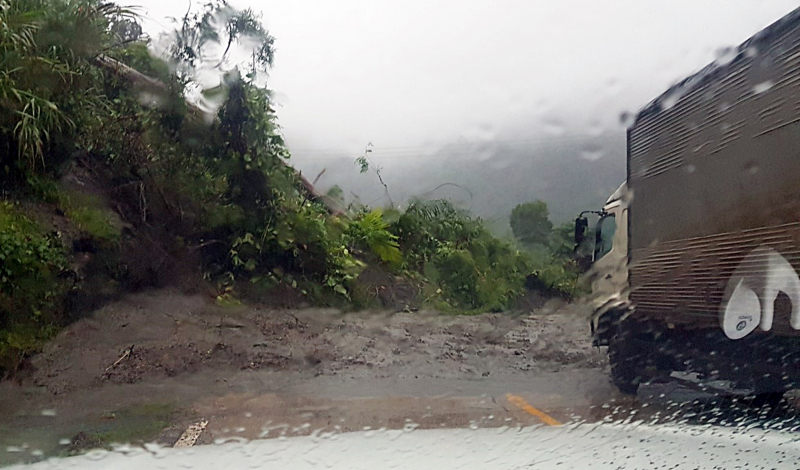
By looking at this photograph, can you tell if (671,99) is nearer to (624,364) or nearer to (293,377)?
(624,364)

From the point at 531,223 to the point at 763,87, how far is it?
307 cm

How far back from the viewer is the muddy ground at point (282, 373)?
20.0 feet

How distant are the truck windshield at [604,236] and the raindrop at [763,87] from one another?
334 centimetres

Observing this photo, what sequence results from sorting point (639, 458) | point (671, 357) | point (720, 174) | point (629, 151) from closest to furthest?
Result: point (639, 458) → point (720, 174) → point (671, 357) → point (629, 151)

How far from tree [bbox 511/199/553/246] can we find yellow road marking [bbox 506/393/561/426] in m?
1.93

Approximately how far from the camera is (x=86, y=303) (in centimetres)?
865

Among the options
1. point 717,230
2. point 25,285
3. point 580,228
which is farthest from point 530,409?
point 25,285

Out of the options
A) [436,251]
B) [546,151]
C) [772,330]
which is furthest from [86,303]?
[772,330]

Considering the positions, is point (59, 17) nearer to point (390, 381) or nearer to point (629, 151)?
point (390, 381)

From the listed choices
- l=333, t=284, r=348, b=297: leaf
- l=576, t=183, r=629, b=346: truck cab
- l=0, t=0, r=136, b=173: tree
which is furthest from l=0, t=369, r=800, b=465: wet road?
l=0, t=0, r=136, b=173: tree

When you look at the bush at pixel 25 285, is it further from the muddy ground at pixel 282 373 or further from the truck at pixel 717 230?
the truck at pixel 717 230

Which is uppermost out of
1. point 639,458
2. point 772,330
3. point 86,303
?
point 772,330

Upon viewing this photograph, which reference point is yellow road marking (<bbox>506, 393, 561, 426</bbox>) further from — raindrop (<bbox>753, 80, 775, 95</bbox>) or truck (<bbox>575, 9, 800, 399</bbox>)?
raindrop (<bbox>753, 80, 775, 95</bbox>)

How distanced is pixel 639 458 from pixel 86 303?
6.61 m
